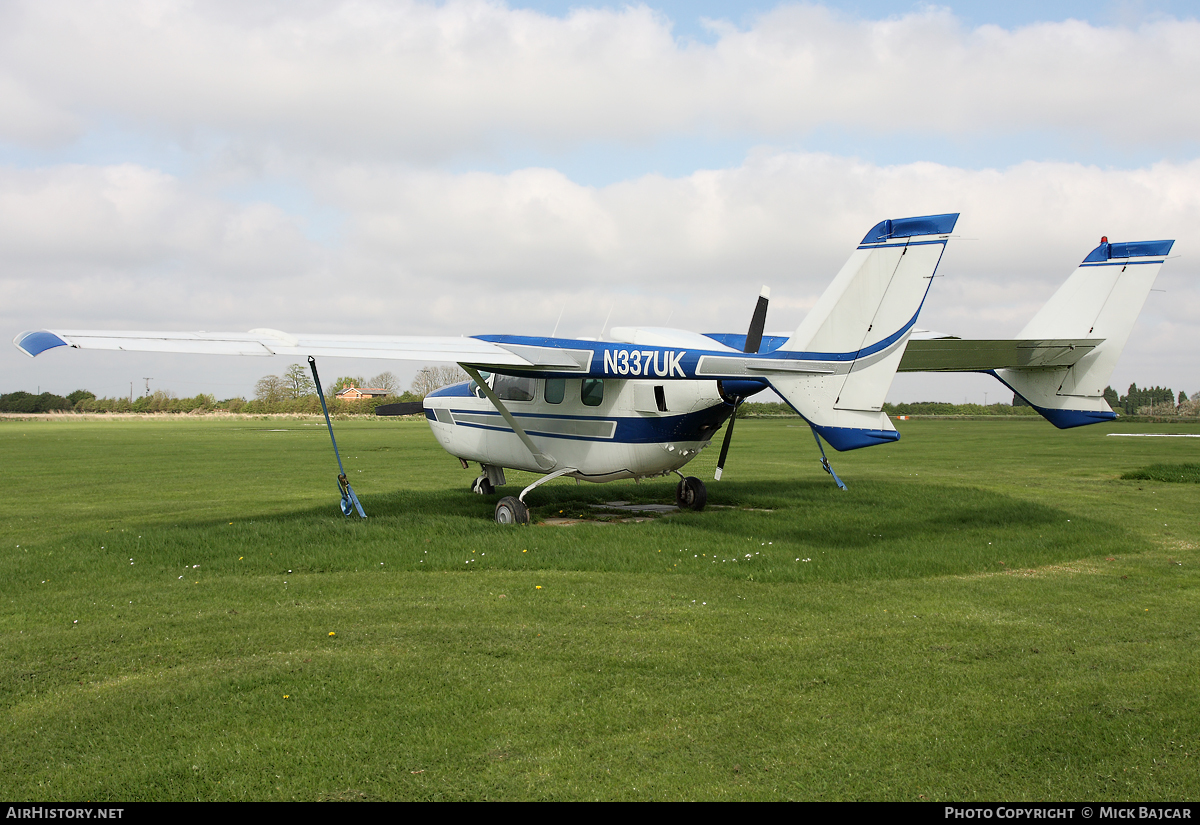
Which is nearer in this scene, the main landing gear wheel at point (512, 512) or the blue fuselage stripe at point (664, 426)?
the blue fuselage stripe at point (664, 426)

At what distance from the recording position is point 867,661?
5.49 metres

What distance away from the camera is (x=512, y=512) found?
1176 centimetres

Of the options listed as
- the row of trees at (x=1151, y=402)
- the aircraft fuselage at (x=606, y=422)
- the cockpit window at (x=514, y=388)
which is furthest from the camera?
the row of trees at (x=1151, y=402)

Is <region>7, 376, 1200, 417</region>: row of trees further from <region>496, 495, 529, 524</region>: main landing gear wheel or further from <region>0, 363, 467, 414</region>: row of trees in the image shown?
<region>496, 495, 529, 524</region>: main landing gear wheel

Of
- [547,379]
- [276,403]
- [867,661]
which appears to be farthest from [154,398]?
[867,661]

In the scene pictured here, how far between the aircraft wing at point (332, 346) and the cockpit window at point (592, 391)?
0.50 metres

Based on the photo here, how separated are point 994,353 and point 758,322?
3.34m

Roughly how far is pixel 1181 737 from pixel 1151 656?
158cm

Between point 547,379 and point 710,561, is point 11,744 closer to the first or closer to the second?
point 710,561

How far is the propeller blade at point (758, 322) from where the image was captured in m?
11.2

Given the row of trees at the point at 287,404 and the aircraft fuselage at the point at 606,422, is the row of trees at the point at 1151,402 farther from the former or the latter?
the aircraft fuselage at the point at 606,422

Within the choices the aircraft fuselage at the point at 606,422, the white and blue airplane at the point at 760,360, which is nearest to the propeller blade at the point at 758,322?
the white and blue airplane at the point at 760,360

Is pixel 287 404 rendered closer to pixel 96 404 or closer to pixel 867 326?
pixel 96 404

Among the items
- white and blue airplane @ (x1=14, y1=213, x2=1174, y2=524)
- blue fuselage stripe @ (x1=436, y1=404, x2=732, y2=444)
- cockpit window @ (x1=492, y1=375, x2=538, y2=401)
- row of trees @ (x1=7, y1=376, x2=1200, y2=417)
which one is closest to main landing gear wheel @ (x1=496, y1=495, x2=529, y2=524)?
white and blue airplane @ (x1=14, y1=213, x2=1174, y2=524)
